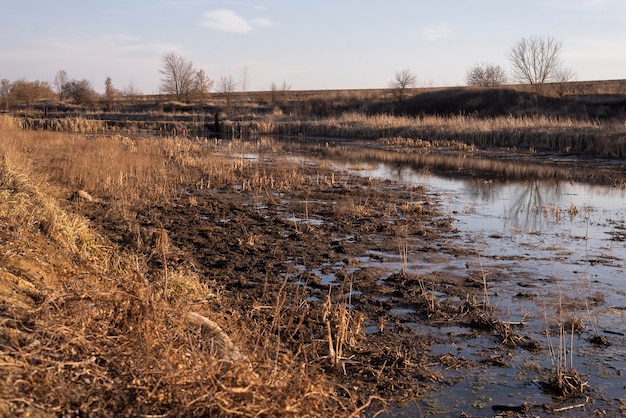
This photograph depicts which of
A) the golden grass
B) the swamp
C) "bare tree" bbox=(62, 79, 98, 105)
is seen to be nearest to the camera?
the golden grass

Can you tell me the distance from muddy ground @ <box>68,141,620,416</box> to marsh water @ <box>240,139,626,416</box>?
79 millimetres

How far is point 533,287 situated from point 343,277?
2.58m

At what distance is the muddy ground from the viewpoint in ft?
18.2

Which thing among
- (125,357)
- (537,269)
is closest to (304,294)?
(537,269)

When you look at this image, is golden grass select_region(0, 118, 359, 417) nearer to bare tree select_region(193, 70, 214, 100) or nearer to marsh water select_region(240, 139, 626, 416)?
marsh water select_region(240, 139, 626, 416)

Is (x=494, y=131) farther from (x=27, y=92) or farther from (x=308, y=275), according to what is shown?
(x=27, y=92)

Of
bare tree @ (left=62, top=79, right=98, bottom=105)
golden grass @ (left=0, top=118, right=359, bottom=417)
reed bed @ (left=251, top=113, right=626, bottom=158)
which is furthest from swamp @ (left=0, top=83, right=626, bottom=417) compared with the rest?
bare tree @ (left=62, top=79, right=98, bottom=105)

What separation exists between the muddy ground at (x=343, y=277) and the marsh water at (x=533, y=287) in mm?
79

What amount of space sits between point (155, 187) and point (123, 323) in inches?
427

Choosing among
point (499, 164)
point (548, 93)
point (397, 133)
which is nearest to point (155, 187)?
point (499, 164)

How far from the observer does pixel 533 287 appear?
7980 mm

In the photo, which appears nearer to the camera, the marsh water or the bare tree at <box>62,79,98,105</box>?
the marsh water

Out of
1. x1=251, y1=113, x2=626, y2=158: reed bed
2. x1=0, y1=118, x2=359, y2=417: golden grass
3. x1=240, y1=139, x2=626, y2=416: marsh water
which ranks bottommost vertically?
x1=240, y1=139, x2=626, y2=416: marsh water

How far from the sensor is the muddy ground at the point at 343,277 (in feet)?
18.2
